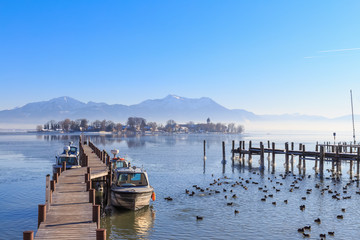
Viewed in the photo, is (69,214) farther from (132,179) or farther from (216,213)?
(216,213)

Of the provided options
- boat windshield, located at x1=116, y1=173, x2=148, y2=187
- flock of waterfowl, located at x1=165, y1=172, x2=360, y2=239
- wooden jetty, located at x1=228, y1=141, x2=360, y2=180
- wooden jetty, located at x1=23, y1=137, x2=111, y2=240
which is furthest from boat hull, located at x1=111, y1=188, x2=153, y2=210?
wooden jetty, located at x1=228, y1=141, x2=360, y2=180

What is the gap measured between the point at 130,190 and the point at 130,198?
606 millimetres

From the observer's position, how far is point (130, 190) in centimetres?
2730

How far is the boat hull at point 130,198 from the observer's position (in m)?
27.1

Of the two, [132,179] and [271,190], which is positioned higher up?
[132,179]

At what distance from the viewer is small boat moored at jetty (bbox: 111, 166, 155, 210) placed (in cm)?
2720

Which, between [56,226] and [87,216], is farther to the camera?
[87,216]

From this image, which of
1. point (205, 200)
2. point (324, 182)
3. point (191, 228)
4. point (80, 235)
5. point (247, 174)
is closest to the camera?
point (80, 235)

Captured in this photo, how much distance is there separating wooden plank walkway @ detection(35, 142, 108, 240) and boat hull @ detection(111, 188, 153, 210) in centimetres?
278

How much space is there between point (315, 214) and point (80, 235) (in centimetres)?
1909

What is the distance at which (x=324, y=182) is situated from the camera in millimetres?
42844

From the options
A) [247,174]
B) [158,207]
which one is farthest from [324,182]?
[158,207]

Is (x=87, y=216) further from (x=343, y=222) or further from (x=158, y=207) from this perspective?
(x=343, y=222)

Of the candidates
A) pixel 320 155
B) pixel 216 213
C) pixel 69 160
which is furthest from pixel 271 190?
pixel 69 160
